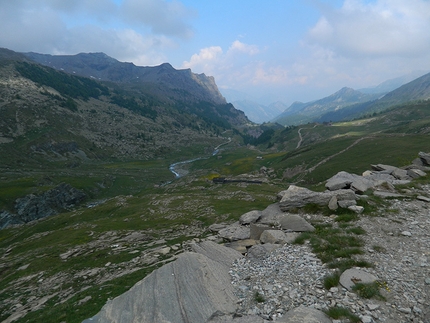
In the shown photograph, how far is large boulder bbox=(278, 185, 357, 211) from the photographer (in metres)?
26.7

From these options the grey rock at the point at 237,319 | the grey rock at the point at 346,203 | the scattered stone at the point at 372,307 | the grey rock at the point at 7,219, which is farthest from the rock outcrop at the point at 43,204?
the scattered stone at the point at 372,307

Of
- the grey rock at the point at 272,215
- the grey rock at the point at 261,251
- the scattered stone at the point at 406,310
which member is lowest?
the grey rock at the point at 272,215

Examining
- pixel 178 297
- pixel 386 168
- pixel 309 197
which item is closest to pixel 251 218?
pixel 309 197

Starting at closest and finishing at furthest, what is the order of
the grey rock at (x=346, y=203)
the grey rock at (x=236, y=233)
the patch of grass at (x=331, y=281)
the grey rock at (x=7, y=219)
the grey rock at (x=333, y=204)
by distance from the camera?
the patch of grass at (x=331, y=281), the grey rock at (x=346, y=203), the grey rock at (x=236, y=233), the grey rock at (x=333, y=204), the grey rock at (x=7, y=219)

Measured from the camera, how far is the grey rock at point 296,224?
22.5 meters

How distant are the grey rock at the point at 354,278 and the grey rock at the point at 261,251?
253 inches

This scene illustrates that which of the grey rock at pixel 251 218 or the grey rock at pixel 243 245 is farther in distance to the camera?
the grey rock at pixel 251 218

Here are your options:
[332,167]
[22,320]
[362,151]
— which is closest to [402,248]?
[22,320]

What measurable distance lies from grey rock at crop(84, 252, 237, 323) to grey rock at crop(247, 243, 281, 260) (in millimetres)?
3893

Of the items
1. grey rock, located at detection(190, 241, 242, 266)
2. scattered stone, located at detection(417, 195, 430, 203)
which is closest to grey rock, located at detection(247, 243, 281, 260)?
grey rock, located at detection(190, 241, 242, 266)

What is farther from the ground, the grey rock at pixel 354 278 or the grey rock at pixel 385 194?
the grey rock at pixel 354 278

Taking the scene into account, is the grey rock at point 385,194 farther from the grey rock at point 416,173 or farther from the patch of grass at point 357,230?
the grey rock at point 416,173

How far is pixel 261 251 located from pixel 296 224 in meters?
5.89

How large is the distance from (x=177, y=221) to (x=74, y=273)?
64.6 feet
